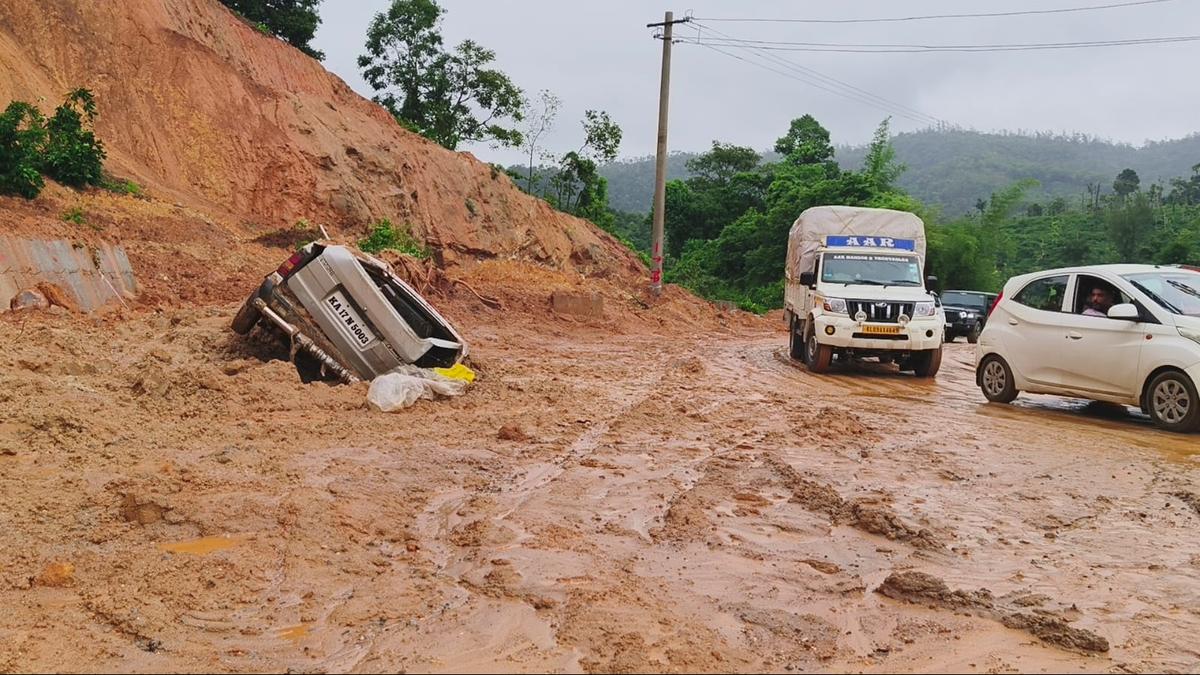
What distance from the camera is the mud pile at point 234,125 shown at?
70.4 feet

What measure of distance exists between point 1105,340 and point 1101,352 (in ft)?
0.46

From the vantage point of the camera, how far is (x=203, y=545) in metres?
4.80

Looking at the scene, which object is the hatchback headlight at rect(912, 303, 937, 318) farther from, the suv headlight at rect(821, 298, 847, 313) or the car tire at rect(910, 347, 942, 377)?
the suv headlight at rect(821, 298, 847, 313)

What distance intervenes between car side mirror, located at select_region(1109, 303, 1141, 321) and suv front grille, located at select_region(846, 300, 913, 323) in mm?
4271

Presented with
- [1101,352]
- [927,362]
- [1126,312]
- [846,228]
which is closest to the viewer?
[1126,312]

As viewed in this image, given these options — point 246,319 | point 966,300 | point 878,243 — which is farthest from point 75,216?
point 966,300

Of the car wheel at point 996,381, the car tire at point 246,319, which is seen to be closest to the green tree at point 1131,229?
the car wheel at point 996,381

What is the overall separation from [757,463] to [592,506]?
1.88m

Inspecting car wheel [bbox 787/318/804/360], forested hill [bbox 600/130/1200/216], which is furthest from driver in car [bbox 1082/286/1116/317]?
forested hill [bbox 600/130/1200/216]

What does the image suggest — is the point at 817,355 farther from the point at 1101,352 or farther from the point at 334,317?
the point at 334,317

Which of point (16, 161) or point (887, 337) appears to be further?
point (16, 161)

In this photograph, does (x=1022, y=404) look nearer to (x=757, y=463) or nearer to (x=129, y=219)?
(x=757, y=463)

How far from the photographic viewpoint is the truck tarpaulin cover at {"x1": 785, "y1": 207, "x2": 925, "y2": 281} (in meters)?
17.0

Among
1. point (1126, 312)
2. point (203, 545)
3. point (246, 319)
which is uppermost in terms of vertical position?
point (1126, 312)
